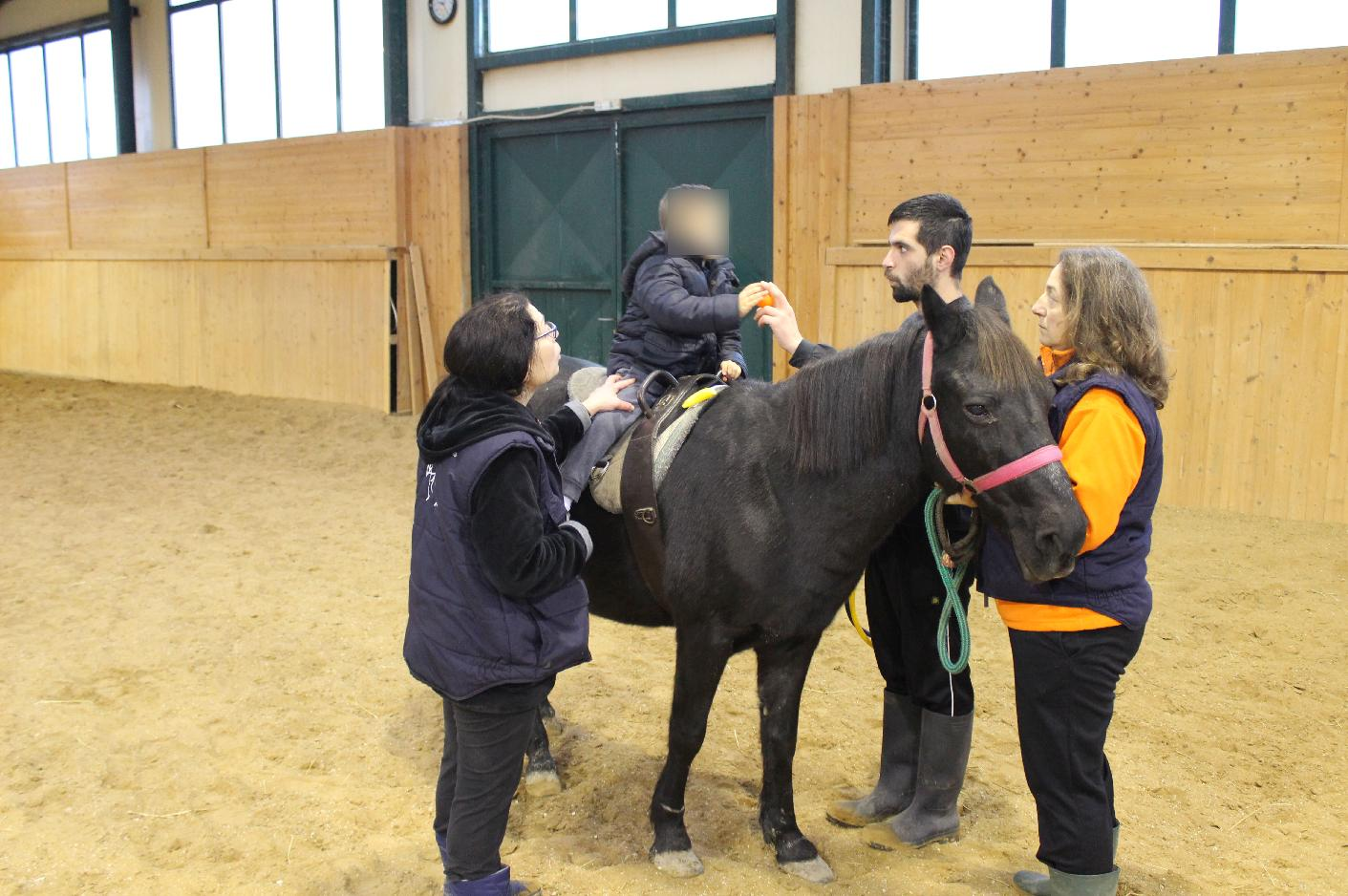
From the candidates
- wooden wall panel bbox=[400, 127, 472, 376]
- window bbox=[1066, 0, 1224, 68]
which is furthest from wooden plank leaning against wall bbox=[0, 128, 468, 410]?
window bbox=[1066, 0, 1224, 68]

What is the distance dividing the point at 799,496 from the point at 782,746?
61cm

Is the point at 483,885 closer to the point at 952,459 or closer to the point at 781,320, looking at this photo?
the point at 952,459

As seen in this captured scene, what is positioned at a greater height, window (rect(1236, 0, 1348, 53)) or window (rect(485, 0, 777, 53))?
window (rect(485, 0, 777, 53))

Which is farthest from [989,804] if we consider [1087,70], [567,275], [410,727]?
[567,275]

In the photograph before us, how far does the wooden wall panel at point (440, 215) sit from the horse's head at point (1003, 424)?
789 cm

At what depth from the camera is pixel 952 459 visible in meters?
2.19

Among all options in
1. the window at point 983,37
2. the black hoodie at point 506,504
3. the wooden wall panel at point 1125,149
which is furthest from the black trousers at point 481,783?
the window at point 983,37

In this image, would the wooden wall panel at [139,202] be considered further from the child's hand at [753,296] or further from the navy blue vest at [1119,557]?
the navy blue vest at [1119,557]

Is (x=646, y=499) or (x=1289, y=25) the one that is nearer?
(x=646, y=499)

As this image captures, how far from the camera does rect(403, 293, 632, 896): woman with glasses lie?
2.04m

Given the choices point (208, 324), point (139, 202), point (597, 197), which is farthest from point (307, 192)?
point (597, 197)

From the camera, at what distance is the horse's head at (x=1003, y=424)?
202 centimetres

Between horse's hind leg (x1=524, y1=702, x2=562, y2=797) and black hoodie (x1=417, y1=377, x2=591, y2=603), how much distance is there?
112 centimetres

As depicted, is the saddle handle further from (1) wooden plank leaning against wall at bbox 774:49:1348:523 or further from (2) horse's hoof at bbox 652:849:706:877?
(1) wooden plank leaning against wall at bbox 774:49:1348:523
